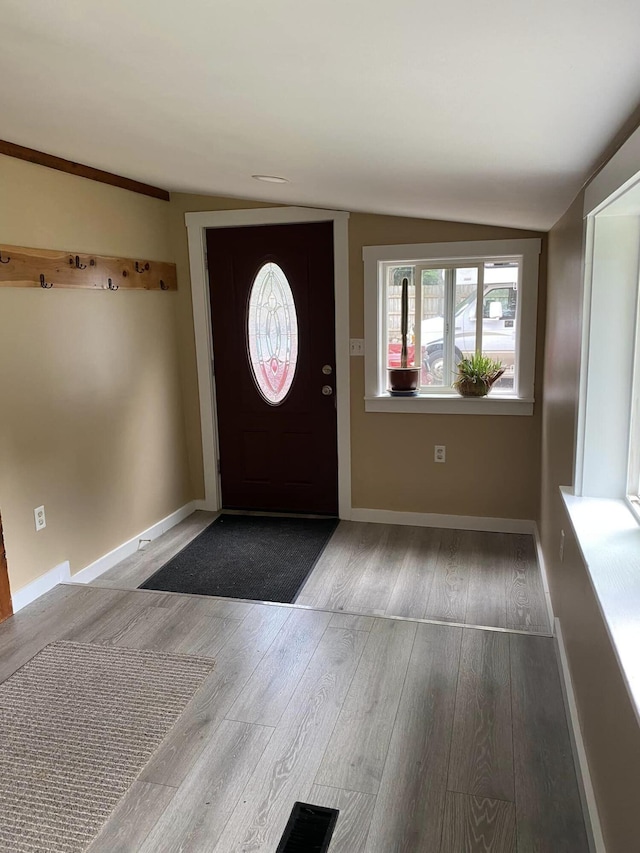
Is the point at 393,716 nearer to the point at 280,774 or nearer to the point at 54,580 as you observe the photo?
the point at 280,774

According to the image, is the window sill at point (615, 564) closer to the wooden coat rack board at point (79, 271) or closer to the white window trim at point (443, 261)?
the white window trim at point (443, 261)

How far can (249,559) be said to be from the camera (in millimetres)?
3516

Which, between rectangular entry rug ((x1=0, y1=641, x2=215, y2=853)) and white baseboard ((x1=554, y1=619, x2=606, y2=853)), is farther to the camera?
rectangular entry rug ((x1=0, y1=641, x2=215, y2=853))

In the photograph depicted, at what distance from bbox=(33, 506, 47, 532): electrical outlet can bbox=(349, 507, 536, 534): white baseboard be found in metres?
1.92

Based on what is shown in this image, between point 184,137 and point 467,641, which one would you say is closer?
point 184,137

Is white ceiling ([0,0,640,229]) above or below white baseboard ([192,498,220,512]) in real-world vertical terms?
above

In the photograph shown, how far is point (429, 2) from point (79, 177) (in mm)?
2785

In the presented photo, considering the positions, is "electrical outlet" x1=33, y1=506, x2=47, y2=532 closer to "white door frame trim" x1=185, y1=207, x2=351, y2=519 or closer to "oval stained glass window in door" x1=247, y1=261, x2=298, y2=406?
"white door frame trim" x1=185, y1=207, x2=351, y2=519

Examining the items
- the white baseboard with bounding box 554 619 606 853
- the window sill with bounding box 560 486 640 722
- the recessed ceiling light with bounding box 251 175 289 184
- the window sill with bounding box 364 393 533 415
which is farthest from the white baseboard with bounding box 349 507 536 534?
the recessed ceiling light with bounding box 251 175 289 184

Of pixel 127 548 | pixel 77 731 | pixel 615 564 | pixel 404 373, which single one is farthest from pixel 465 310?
pixel 77 731

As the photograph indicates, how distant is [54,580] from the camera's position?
10.2ft

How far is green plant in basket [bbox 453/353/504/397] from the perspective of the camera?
12.1 ft

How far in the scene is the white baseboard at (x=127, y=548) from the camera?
3307 millimetres

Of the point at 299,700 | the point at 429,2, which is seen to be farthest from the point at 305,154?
the point at 299,700
